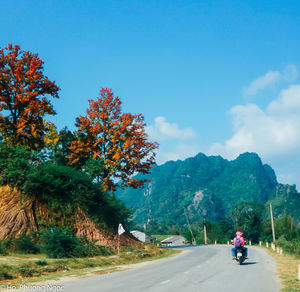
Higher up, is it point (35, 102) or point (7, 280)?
point (35, 102)

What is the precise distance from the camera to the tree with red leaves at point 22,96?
29.0m

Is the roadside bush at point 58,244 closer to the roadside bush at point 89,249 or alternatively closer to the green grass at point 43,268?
the roadside bush at point 89,249

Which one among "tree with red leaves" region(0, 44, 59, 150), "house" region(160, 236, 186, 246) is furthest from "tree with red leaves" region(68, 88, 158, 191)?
"house" region(160, 236, 186, 246)

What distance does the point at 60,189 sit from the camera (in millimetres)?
26281

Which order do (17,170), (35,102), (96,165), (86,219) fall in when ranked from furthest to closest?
(96,165) < (35,102) < (86,219) < (17,170)

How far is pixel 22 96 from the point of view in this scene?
29.0m

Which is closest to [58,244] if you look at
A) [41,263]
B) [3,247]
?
[3,247]

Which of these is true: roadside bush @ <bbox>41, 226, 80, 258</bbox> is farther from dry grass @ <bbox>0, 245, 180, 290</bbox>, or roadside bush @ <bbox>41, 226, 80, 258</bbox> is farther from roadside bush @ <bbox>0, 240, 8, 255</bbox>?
roadside bush @ <bbox>0, 240, 8, 255</bbox>

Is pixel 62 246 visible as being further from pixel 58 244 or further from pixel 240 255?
pixel 240 255

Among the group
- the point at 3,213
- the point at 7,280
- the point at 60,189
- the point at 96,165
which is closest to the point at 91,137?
the point at 96,165

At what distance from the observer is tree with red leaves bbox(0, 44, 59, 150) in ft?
95.0

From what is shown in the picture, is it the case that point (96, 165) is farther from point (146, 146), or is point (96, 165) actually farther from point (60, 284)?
point (60, 284)

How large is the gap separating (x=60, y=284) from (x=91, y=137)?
78.6 ft

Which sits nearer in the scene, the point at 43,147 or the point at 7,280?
the point at 7,280
